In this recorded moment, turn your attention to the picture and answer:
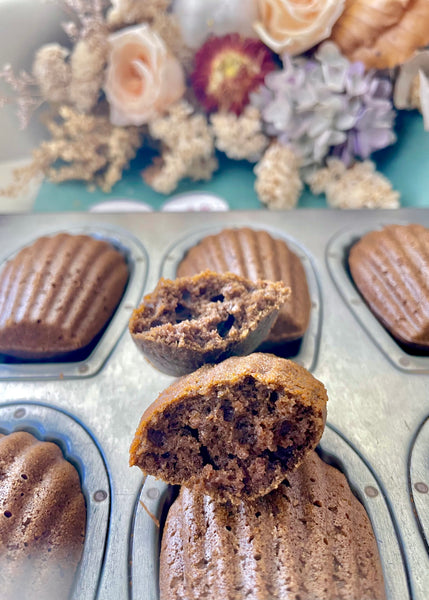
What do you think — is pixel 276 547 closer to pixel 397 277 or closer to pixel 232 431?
pixel 232 431

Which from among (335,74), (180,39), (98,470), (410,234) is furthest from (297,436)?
(180,39)

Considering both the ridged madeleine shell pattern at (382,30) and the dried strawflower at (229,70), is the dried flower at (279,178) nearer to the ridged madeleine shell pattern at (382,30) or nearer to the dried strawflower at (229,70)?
the dried strawflower at (229,70)

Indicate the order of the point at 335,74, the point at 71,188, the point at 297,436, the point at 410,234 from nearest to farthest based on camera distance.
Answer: the point at 297,436
the point at 410,234
the point at 335,74
the point at 71,188

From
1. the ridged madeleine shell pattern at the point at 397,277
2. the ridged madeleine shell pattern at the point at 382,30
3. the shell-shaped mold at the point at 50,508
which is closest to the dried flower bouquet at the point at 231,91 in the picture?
the ridged madeleine shell pattern at the point at 382,30

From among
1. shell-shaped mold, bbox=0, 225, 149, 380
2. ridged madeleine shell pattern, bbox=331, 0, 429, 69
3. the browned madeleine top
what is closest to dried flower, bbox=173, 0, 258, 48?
ridged madeleine shell pattern, bbox=331, 0, 429, 69

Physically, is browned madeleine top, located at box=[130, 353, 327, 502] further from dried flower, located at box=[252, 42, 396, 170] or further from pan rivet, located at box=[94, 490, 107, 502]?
dried flower, located at box=[252, 42, 396, 170]

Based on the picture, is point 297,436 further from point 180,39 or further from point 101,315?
point 180,39
